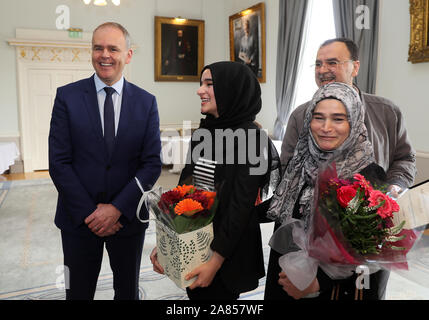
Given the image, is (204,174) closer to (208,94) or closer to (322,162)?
(208,94)

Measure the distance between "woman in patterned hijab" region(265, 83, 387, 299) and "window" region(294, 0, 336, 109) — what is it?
5.01m

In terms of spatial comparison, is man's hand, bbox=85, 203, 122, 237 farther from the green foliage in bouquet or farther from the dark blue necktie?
the green foliage in bouquet

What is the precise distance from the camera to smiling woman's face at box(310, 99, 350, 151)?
138 cm

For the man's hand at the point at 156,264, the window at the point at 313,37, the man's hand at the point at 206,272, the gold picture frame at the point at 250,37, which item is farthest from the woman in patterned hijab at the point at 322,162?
the gold picture frame at the point at 250,37

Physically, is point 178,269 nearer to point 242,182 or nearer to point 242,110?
point 242,182

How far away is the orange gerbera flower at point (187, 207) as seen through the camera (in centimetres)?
122

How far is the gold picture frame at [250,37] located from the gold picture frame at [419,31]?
3.71m

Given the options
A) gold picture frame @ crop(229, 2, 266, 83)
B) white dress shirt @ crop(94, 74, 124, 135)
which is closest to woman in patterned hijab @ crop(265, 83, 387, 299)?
white dress shirt @ crop(94, 74, 124, 135)

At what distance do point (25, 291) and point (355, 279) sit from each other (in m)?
2.64

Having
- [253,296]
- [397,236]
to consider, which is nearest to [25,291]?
[253,296]

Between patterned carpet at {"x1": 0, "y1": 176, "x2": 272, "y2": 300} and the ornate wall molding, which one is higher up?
the ornate wall molding

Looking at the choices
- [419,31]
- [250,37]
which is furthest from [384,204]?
[250,37]

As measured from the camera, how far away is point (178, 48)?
8.92 meters

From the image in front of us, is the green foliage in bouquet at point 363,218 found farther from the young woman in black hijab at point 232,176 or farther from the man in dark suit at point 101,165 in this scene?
the man in dark suit at point 101,165
